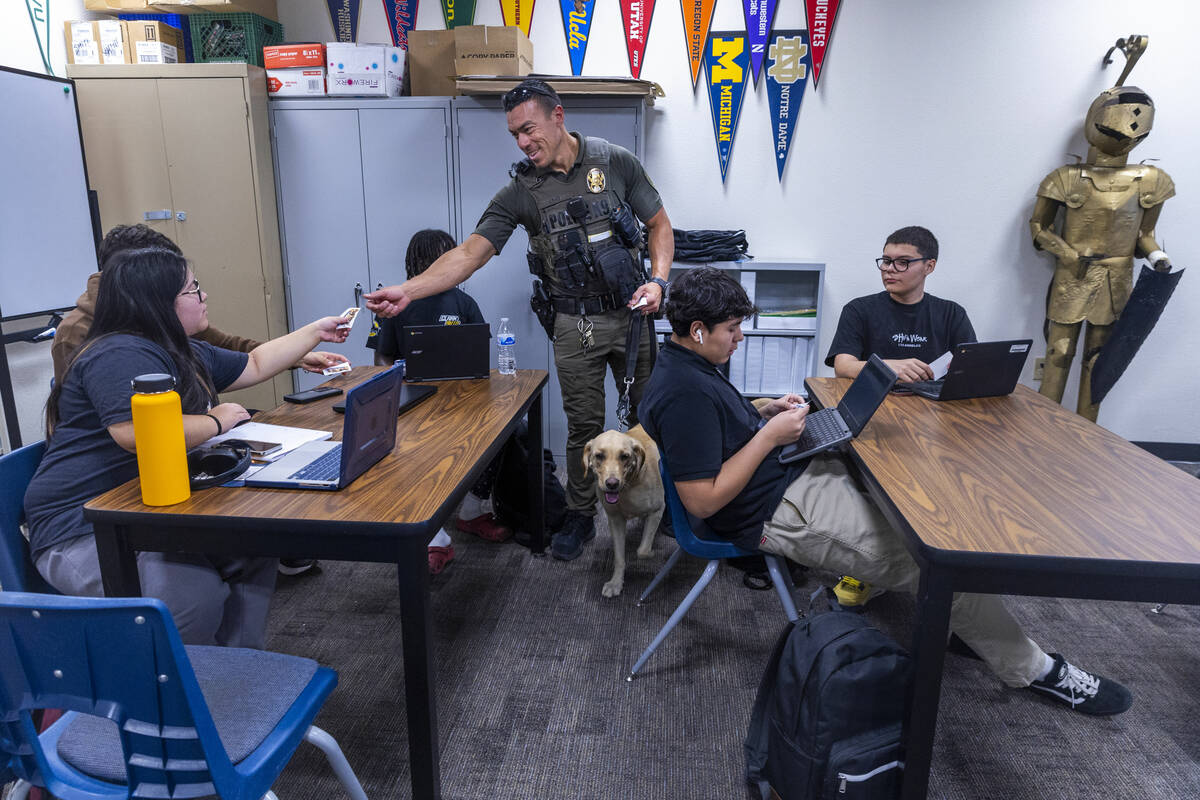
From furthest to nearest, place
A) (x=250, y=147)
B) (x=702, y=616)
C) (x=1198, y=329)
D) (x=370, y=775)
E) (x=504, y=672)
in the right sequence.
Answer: (x=1198, y=329), (x=250, y=147), (x=702, y=616), (x=504, y=672), (x=370, y=775)

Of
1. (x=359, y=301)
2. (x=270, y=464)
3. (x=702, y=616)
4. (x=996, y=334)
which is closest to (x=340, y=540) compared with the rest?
(x=270, y=464)

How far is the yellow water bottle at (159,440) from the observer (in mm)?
1286

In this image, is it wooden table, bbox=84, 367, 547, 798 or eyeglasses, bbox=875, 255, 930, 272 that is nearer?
wooden table, bbox=84, 367, 547, 798

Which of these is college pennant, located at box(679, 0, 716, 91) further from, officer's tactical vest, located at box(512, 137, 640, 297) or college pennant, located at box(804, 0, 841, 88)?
officer's tactical vest, located at box(512, 137, 640, 297)

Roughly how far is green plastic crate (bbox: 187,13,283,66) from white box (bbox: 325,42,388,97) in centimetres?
38

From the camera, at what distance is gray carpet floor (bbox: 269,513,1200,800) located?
5.59ft

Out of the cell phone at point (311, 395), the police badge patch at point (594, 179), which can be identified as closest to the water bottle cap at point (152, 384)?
the cell phone at point (311, 395)

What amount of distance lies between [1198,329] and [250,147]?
478cm

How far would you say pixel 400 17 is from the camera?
381cm

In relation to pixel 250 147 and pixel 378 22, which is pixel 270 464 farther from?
pixel 378 22

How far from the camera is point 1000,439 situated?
1850 millimetres

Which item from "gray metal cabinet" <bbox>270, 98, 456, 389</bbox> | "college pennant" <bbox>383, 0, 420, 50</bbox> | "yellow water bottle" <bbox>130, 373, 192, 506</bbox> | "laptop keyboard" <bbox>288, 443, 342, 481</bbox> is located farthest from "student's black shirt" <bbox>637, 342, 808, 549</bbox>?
"college pennant" <bbox>383, 0, 420, 50</bbox>

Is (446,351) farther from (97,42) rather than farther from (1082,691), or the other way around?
(97,42)

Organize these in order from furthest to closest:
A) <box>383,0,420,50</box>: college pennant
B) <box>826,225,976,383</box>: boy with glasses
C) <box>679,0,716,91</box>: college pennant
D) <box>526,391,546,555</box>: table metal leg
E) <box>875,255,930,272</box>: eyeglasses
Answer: <box>383,0,420,50</box>: college pennant
<box>679,0,716,91</box>: college pennant
<box>526,391,546,555</box>: table metal leg
<box>826,225,976,383</box>: boy with glasses
<box>875,255,930,272</box>: eyeglasses
